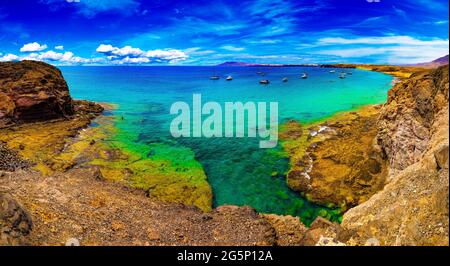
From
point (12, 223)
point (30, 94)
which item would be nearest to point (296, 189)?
point (12, 223)

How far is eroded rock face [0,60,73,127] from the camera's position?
140ft

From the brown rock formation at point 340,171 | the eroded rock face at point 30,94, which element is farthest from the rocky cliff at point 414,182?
the eroded rock face at point 30,94

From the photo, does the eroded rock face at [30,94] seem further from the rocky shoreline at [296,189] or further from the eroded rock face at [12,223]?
the eroded rock face at [12,223]

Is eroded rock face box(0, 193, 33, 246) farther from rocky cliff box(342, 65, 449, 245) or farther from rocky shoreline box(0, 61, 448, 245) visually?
rocky cliff box(342, 65, 449, 245)

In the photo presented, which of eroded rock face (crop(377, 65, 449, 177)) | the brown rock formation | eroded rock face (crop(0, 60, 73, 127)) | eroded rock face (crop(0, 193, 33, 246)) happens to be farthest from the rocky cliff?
eroded rock face (crop(0, 60, 73, 127))

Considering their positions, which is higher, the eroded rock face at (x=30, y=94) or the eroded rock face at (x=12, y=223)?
the eroded rock face at (x=30, y=94)

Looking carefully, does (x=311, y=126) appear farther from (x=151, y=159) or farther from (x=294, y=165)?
(x=151, y=159)

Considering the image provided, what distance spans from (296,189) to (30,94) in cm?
4075

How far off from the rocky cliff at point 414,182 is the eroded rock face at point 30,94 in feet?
144

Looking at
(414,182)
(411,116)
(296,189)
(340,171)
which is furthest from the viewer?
(340,171)

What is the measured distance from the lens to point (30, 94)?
44844 millimetres

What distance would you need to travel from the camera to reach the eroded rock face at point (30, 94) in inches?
1674

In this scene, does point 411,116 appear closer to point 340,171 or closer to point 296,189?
point 340,171
